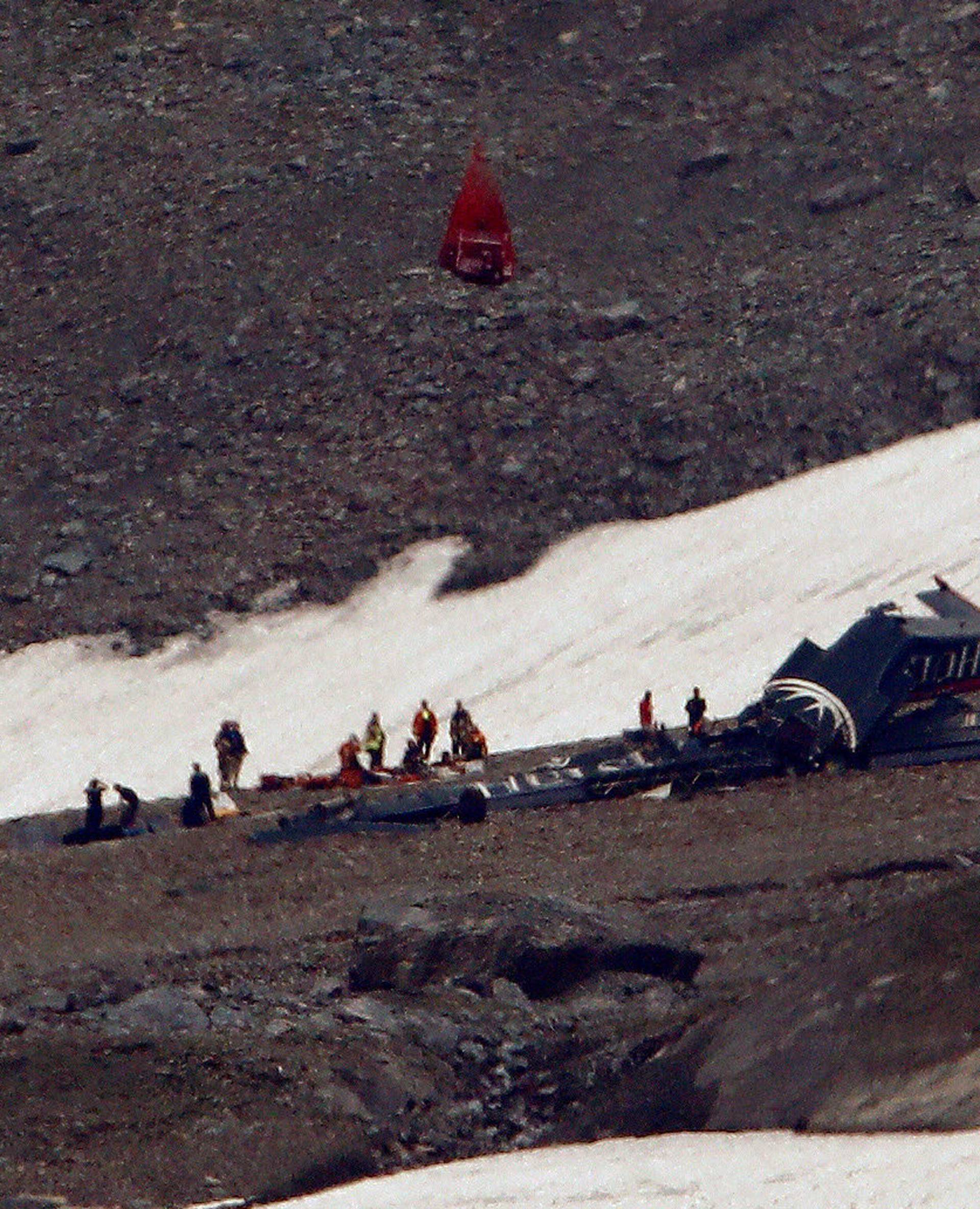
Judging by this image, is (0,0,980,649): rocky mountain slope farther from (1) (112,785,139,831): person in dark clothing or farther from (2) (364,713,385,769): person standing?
(1) (112,785,139,831): person in dark clothing

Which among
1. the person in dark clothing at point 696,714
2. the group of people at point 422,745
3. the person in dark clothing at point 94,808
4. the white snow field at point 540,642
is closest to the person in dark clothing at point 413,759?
the group of people at point 422,745

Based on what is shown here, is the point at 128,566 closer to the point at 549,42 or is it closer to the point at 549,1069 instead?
the point at 549,42

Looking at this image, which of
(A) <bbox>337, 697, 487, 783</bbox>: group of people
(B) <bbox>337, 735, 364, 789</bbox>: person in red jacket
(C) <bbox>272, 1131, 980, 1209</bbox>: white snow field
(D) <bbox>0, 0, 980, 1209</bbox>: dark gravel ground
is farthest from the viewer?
(A) <bbox>337, 697, 487, 783</bbox>: group of people

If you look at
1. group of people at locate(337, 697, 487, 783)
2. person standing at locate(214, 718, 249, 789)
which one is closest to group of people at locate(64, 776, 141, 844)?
person standing at locate(214, 718, 249, 789)

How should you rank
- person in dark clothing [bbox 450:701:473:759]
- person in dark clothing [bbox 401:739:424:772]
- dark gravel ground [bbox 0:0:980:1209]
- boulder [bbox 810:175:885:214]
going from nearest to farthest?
dark gravel ground [bbox 0:0:980:1209] → person in dark clothing [bbox 401:739:424:772] → person in dark clothing [bbox 450:701:473:759] → boulder [bbox 810:175:885:214]

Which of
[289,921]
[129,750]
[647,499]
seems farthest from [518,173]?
[289,921]

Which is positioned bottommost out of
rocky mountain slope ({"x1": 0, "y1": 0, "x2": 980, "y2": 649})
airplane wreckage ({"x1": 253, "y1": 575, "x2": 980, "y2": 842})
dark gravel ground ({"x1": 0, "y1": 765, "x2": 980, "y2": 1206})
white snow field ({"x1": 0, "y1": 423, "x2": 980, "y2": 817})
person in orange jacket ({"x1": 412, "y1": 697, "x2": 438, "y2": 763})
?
dark gravel ground ({"x1": 0, "y1": 765, "x2": 980, "y2": 1206})

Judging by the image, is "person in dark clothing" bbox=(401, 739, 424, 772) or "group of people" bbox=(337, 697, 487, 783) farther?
"group of people" bbox=(337, 697, 487, 783)
